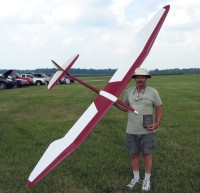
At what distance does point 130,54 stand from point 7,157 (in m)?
3.60

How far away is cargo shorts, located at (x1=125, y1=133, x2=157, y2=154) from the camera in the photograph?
561 centimetres

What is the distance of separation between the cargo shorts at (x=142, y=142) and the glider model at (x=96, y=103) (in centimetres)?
50

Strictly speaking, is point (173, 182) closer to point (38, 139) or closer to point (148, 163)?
point (148, 163)

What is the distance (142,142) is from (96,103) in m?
1.13

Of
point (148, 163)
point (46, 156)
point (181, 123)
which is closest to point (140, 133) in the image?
point (148, 163)

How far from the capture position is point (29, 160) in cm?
739

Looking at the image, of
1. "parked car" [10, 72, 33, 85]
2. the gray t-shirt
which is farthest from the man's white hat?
"parked car" [10, 72, 33, 85]

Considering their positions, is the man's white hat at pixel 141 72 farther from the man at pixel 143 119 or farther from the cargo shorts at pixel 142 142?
the cargo shorts at pixel 142 142

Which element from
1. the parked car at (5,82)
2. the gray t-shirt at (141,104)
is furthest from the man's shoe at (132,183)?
the parked car at (5,82)

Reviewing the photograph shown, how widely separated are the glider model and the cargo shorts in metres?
0.50

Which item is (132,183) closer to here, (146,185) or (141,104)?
(146,185)

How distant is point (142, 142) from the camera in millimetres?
5648

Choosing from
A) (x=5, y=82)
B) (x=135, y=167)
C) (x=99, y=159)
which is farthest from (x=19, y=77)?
(x=135, y=167)

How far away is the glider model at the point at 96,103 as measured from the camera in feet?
12.5
